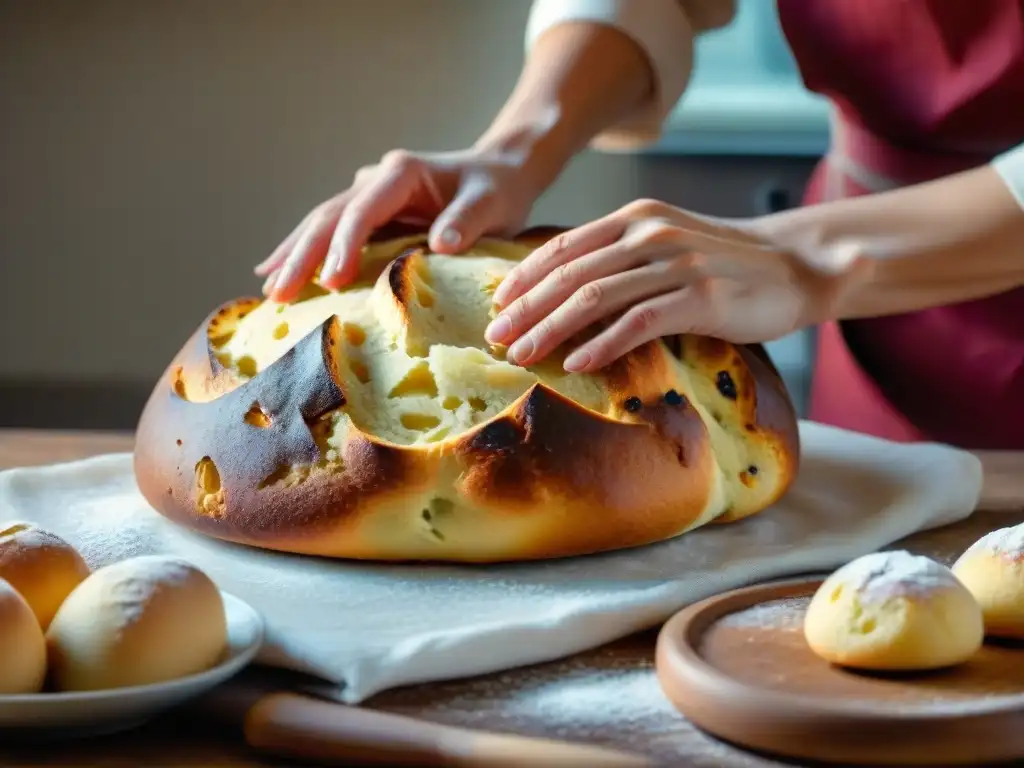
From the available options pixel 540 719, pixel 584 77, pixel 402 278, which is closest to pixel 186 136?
pixel 584 77

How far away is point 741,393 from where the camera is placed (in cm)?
106

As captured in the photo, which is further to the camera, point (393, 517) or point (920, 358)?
point (920, 358)

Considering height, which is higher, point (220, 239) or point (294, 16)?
point (294, 16)

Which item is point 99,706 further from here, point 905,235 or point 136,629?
point 905,235

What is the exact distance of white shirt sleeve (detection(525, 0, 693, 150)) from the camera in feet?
4.84

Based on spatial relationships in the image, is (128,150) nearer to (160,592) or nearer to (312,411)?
(312,411)

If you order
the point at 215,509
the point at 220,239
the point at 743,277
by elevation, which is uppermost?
the point at 743,277

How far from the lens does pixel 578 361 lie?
95 cm

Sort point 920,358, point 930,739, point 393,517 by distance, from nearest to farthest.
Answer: point 930,739 < point 393,517 < point 920,358

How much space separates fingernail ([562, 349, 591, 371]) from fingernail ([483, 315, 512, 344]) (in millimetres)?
52

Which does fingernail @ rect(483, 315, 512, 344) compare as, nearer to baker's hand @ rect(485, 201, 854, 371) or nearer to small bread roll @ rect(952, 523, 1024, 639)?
baker's hand @ rect(485, 201, 854, 371)

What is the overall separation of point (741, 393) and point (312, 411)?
1.19 feet

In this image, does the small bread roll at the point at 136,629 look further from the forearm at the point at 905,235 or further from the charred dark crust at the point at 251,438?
the forearm at the point at 905,235

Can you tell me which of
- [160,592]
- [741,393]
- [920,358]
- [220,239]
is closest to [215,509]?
[160,592]
